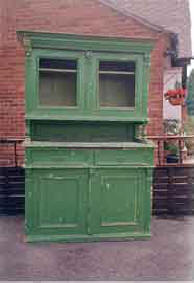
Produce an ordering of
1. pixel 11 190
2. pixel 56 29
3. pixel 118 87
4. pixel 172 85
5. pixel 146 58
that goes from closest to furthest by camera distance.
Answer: pixel 146 58 < pixel 118 87 < pixel 11 190 < pixel 56 29 < pixel 172 85

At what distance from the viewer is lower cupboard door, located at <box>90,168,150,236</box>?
2965 millimetres

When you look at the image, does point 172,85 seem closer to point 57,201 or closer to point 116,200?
point 116,200

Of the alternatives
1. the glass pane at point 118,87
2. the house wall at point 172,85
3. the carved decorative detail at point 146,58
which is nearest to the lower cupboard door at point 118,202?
the glass pane at point 118,87

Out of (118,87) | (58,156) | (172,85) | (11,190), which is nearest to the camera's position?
(58,156)

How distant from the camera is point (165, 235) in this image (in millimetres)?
3193

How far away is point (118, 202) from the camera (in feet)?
9.84

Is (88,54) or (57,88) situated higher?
(88,54)

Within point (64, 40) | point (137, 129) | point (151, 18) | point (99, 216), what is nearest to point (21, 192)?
point (99, 216)

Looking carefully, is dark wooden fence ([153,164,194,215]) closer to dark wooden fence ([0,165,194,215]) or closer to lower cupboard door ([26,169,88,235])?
dark wooden fence ([0,165,194,215])

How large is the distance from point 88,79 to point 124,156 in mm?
790

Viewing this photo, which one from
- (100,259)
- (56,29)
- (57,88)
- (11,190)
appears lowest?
(100,259)

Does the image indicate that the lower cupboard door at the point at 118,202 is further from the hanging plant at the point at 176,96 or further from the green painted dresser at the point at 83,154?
the hanging plant at the point at 176,96

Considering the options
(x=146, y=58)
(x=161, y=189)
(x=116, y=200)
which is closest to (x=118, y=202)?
(x=116, y=200)

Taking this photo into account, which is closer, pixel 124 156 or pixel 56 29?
pixel 124 156
